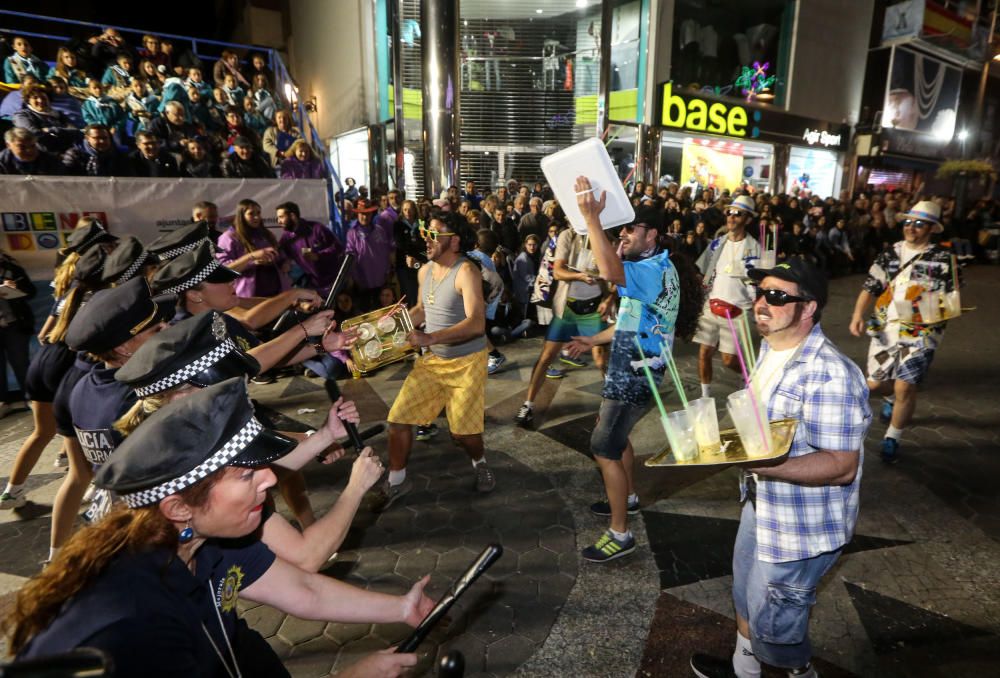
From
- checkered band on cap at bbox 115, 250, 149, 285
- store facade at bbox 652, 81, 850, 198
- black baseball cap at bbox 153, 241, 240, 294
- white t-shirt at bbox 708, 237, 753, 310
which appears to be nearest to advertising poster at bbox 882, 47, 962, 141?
store facade at bbox 652, 81, 850, 198

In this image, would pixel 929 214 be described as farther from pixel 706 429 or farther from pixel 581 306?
pixel 706 429

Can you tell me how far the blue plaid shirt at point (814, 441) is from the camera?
2012mm

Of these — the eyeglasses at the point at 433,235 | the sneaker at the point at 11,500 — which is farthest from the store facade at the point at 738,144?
the sneaker at the point at 11,500

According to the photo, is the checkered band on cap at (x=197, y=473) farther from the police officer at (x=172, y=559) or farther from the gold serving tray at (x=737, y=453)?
the gold serving tray at (x=737, y=453)

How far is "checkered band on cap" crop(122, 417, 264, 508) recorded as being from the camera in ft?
4.48

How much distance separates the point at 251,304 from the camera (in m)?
4.31

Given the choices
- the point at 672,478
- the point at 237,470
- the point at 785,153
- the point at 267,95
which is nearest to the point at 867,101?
the point at 785,153

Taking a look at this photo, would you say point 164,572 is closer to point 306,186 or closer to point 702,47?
point 306,186

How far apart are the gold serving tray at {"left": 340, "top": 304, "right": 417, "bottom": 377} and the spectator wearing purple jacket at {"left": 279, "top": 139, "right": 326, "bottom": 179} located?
251 inches

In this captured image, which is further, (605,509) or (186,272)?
(605,509)

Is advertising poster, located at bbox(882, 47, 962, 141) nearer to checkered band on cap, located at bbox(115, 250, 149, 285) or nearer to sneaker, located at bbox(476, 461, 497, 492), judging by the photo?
sneaker, located at bbox(476, 461, 497, 492)

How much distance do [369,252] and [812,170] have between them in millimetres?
21253

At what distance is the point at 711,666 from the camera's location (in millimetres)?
2674

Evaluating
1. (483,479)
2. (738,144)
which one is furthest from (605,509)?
(738,144)
